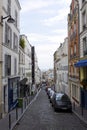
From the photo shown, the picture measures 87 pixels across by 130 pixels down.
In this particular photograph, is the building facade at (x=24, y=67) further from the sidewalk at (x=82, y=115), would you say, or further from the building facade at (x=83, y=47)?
the sidewalk at (x=82, y=115)

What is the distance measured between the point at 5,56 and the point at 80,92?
9581mm

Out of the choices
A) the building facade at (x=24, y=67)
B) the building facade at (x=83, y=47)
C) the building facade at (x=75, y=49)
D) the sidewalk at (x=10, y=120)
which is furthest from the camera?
the building facade at (x=24, y=67)

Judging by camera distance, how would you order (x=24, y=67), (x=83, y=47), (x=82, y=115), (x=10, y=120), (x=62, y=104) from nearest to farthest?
1. (x=10, y=120)
2. (x=82, y=115)
3. (x=62, y=104)
4. (x=83, y=47)
5. (x=24, y=67)

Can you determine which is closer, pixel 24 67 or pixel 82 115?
pixel 82 115

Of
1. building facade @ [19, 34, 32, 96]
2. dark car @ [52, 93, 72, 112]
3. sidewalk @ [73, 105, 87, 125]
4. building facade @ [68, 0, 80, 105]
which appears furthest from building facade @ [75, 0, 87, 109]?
building facade @ [19, 34, 32, 96]

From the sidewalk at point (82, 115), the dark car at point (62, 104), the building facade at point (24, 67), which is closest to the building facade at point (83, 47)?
the dark car at point (62, 104)

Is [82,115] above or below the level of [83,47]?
below

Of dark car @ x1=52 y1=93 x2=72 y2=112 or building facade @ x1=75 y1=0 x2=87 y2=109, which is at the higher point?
building facade @ x1=75 y1=0 x2=87 y2=109

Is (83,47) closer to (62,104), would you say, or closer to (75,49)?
(75,49)

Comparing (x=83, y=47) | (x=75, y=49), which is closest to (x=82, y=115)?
(x=83, y=47)

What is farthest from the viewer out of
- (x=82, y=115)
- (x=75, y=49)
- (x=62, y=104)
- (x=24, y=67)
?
(x=24, y=67)

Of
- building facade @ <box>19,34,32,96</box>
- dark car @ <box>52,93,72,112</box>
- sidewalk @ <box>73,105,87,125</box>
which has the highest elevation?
building facade @ <box>19,34,32,96</box>

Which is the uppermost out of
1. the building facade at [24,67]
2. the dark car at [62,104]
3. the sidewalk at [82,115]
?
the building facade at [24,67]

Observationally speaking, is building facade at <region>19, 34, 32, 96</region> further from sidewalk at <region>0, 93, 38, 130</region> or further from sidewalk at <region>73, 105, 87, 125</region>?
sidewalk at <region>0, 93, 38, 130</region>
